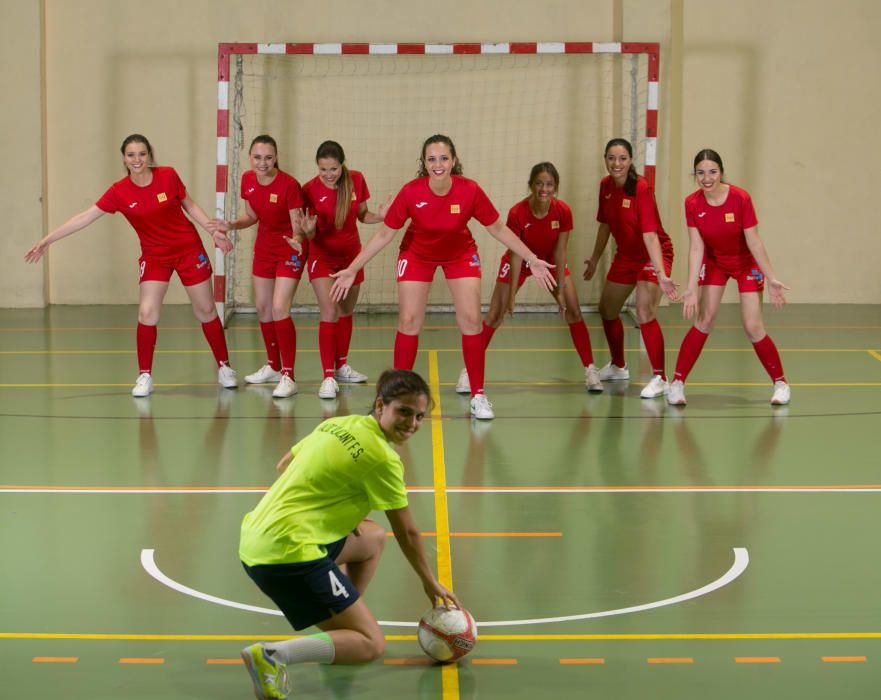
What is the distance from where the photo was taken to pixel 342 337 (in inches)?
391

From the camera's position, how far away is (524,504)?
6.64 metres

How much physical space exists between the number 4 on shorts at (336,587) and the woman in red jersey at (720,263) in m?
4.75

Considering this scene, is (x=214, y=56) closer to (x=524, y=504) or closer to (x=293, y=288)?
(x=293, y=288)

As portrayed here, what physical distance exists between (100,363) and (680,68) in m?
7.38

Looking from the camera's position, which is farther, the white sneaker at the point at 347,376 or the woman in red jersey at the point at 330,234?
the white sneaker at the point at 347,376

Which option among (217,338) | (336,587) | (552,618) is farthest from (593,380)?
(336,587)

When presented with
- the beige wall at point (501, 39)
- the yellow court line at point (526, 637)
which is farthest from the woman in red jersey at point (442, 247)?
the beige wall at point (501, 39)

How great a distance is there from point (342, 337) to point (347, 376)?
0.32 metres

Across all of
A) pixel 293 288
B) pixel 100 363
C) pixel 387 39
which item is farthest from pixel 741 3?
pixel 100 363

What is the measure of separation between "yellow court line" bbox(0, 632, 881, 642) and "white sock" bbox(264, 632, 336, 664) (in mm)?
352

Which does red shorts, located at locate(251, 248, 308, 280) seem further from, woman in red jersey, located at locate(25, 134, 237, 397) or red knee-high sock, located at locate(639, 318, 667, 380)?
red knee-high sock, located at locate(639, 318, 667, 380)

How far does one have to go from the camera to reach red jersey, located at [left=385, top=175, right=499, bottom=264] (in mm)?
8383

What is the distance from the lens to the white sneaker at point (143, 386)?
9.45 metres

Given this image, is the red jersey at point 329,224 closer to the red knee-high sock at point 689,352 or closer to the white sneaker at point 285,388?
the white sneaker at point 285,388
